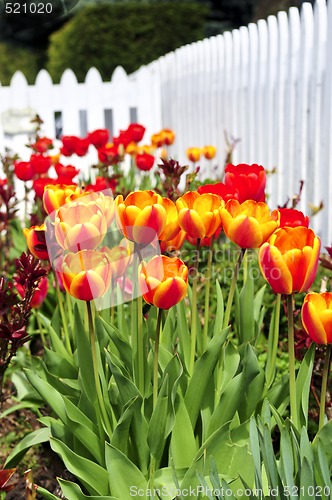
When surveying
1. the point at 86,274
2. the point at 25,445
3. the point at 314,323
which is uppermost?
the point at 86,274

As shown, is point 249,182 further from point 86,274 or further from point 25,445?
point 25,445

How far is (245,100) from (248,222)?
3.48 m

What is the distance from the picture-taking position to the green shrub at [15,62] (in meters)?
18.3

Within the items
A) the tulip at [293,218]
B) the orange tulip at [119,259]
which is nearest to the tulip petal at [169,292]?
the tulip at [293,218]

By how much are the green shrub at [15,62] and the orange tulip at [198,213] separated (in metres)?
17.5

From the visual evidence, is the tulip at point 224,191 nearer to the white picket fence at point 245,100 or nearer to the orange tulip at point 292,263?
the orange tulip at point 292,263

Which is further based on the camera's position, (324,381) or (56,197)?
(56,197)

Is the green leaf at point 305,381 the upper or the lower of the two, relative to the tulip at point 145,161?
lower

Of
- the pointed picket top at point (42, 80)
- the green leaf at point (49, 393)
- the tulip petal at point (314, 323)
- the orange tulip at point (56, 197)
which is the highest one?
the pointed picket top at point (42, 80)

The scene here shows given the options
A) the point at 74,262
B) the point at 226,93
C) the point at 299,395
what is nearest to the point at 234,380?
the point at 299,395

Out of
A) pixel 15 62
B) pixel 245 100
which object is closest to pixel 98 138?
pixel 245 100

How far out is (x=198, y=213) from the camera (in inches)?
63.3

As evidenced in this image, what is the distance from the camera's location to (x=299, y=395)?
168cm

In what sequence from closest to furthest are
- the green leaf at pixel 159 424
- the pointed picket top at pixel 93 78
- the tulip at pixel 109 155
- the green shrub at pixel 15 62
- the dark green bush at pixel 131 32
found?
1. the green leaf at pixel 159 424
2. the tulip at pixel 109 155
3. the pointed picket top at pixel 93 78
4. the dark green bush at pixel 131 32
5. the green shrub at pixel 15 62
